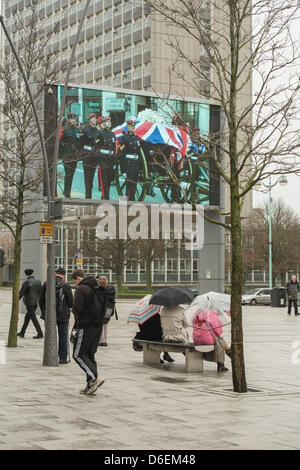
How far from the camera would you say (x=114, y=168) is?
104 ft

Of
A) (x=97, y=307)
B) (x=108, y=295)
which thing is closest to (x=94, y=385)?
(x=97, y=307)

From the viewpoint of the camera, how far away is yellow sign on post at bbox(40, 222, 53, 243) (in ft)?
48.4

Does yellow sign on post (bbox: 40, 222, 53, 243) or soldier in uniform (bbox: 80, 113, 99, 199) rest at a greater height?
soldier in uniform (bbox: 80, 113, 99, 199)

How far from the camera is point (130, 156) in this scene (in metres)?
32.1

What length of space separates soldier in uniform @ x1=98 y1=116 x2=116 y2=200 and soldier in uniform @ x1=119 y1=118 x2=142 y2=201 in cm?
45

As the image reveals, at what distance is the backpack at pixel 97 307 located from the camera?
10414mm

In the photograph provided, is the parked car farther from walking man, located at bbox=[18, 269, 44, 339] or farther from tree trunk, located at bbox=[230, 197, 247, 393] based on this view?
tree trunk, located at bbox=[230, 197, 247, 393]

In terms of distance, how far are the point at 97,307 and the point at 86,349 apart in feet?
1.94

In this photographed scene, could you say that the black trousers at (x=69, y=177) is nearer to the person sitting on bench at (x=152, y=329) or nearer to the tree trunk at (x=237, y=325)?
the person sitting on bench at (x=152, y=329)

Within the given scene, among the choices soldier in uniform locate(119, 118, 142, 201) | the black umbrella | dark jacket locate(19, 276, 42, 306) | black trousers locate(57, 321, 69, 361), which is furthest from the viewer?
soldier in uniform locate(119, 118, 142, 201)

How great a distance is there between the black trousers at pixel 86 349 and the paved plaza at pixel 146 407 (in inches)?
14.6

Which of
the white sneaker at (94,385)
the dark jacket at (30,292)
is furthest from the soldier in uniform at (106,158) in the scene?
the white sneaker at (94,385)

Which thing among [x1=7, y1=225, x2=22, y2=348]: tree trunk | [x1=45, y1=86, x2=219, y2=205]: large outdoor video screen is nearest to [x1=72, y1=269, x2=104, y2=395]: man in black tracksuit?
[x1=7, y1=225, x2=22, y2=348]: tree trunk
